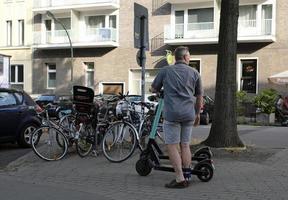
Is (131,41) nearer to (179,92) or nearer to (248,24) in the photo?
(248,24)

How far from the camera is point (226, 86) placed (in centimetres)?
1135

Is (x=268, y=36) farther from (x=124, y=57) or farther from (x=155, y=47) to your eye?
(x=124, y=57)

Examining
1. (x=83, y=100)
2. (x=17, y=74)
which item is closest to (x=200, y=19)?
(x=17, y=74)

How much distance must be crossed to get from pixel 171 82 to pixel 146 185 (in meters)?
1.57

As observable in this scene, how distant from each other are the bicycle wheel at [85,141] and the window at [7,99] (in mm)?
2949

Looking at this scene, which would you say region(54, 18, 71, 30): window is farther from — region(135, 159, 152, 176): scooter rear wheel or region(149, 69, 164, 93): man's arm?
region(149, 69, 164, 93): man's arm

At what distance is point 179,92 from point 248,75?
88.4 ft

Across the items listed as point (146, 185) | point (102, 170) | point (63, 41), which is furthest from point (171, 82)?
point (63, 41)

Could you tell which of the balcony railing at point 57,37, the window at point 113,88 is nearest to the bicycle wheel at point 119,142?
the window at point 113,88

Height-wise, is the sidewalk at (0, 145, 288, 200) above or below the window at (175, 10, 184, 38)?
below

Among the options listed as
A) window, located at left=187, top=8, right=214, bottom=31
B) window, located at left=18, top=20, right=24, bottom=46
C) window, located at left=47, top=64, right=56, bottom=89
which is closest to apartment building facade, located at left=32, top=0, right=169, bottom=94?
window, located at left=47, top=64, right=56, bottom=89

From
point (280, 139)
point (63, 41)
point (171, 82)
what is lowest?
point (280, 139)

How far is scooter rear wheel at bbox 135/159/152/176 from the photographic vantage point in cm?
866

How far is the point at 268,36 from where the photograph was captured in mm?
32312
